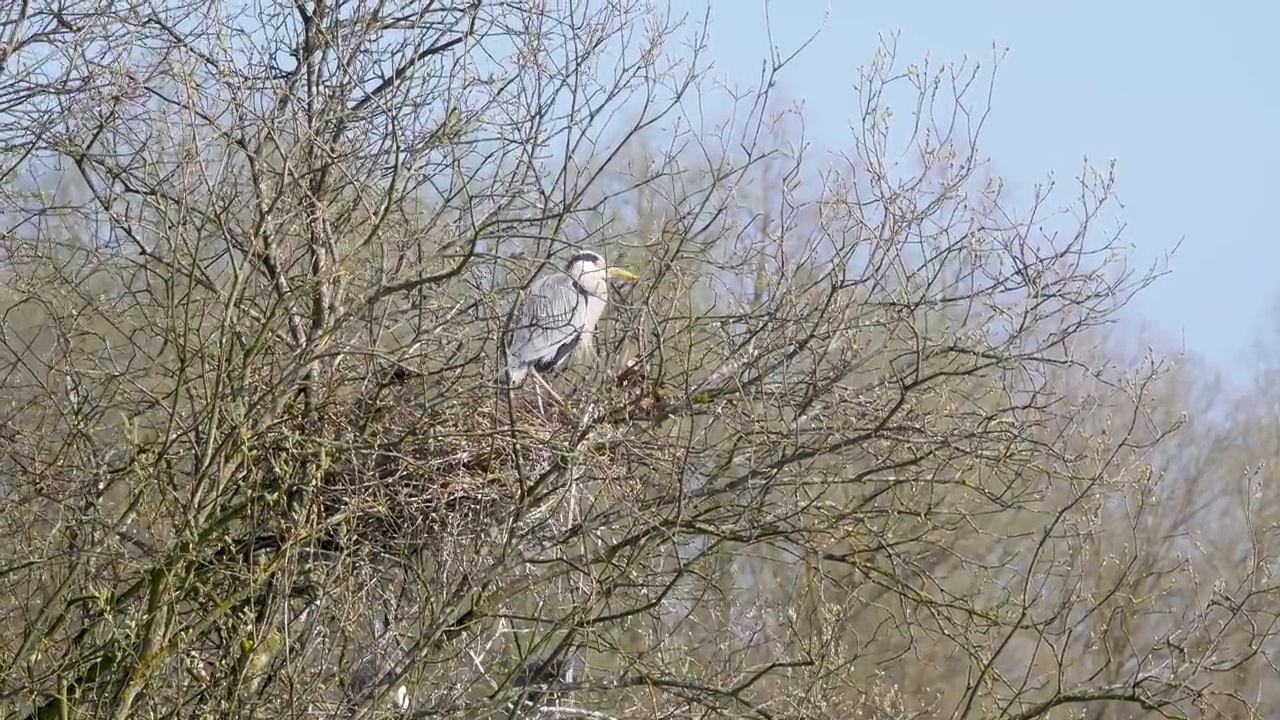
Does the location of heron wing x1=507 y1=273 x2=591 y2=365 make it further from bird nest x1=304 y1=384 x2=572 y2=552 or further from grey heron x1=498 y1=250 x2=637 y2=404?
bird nest x1=304 y1=384 x2=572 y2=552

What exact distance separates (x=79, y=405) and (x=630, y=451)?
211 cm

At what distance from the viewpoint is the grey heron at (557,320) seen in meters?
5.73

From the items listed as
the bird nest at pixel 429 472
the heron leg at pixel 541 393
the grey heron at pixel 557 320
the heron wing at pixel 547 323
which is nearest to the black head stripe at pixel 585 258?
the grey heron at pixel 557 320

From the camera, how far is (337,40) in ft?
18.4

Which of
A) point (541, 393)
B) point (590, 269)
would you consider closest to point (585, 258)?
point (590, 269)

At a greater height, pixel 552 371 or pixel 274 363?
pixel 552 371

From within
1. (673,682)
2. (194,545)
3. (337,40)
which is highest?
(337,40)

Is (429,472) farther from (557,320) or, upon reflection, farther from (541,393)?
(557,320)

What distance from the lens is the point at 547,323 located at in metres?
6.34

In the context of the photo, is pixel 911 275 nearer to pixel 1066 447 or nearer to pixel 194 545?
pixel 1066 447

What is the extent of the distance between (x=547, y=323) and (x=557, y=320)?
0.16 ft

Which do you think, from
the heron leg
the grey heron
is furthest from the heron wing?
the heron leg

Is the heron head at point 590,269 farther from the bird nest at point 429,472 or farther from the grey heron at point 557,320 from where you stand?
the bird nest at point 429,472

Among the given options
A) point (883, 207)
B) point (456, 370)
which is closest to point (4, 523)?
point (456, 370)
